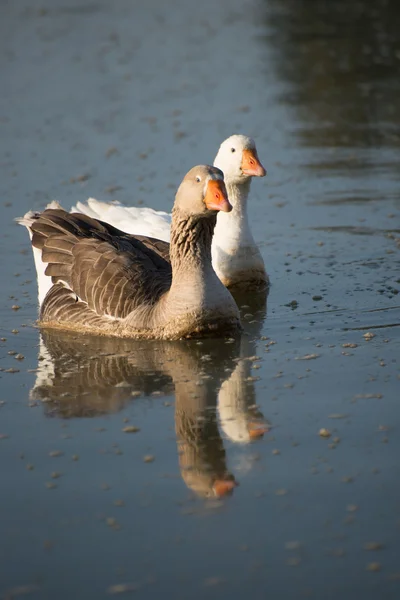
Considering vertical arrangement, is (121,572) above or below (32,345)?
below

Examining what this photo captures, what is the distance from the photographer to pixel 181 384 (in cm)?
688

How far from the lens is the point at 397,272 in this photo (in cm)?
904

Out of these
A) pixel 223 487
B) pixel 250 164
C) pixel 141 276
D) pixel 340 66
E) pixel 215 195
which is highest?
pixel 340 66

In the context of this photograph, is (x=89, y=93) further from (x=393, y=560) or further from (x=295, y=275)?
(x=393, y=560)

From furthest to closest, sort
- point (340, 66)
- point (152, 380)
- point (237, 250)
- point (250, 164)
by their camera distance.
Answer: point (340, 66)
point (237, 250)
point (250, 164)
point (152, 380)

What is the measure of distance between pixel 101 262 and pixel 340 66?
10.4m

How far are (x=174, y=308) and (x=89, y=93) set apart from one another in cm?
950

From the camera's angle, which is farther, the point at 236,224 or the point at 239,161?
the point at 236,224

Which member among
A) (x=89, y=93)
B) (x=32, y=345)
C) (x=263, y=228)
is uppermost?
(x=89, y=93)

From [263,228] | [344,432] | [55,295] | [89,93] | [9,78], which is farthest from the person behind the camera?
[9,78]

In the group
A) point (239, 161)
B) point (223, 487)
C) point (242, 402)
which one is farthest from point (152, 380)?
point (239, 161)

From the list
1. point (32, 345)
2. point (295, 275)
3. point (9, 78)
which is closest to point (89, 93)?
point (9, 78)

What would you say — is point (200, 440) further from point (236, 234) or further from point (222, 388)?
point (236, 234)

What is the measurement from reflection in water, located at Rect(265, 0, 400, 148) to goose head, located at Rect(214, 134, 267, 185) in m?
4.75
